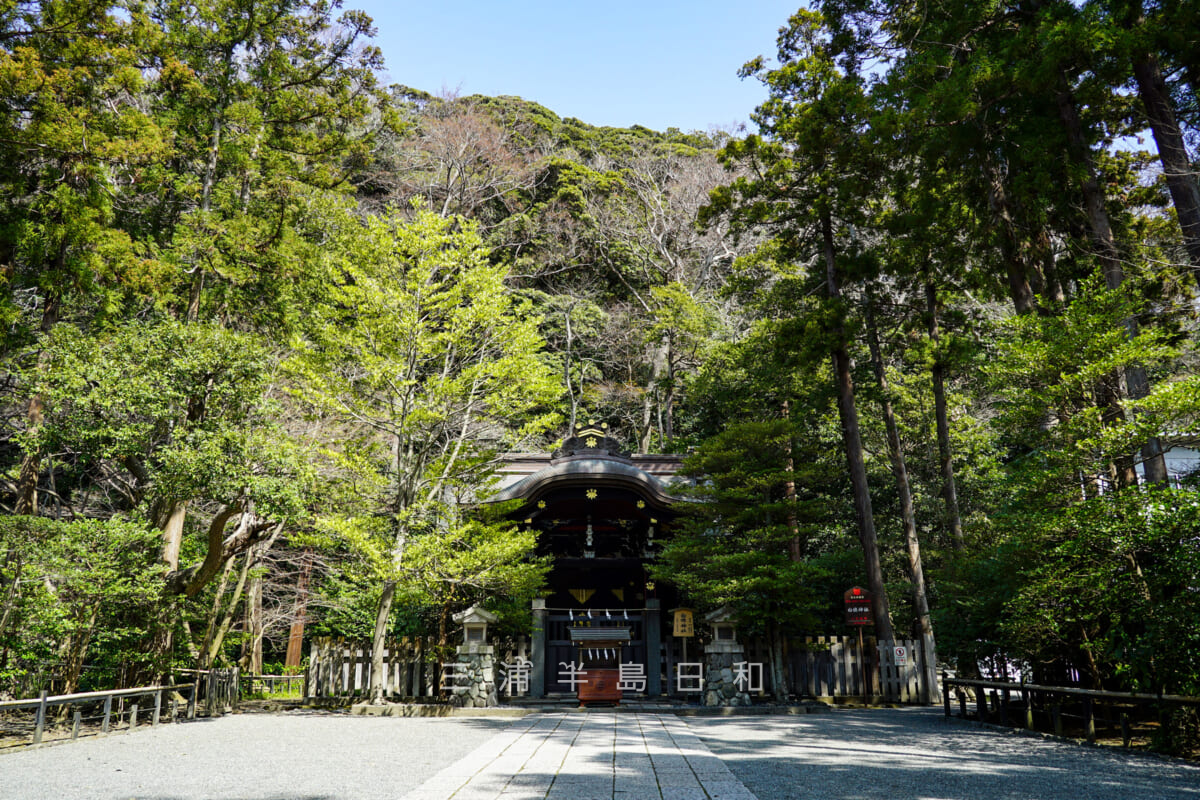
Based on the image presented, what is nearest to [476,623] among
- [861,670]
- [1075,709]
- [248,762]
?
[248,762]

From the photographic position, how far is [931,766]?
534 cm

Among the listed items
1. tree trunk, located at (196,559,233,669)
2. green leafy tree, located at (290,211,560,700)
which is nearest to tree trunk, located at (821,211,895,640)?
green leafy tree, located at (290,211,560,700)

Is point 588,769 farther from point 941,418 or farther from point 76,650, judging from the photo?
point 941,418

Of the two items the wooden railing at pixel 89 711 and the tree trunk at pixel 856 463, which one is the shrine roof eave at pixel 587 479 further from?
the wooden railing at pixel 89 711

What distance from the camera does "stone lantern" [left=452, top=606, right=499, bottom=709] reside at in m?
Answer: 10.4

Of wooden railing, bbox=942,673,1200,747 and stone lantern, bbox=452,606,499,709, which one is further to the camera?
stone lantern, bbox=452,606,499,709

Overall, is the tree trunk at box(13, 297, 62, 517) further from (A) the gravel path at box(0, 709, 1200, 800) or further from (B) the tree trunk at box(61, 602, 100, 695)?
(A) the gravel path at box(0, 709, 1200, 800)

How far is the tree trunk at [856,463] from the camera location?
1189 cm

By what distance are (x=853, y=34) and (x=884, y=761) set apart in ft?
37.3

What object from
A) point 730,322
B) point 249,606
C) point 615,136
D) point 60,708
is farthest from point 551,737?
point 615,136

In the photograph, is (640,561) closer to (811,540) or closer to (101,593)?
(811,540)

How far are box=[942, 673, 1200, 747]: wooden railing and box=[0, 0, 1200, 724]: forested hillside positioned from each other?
0.23m

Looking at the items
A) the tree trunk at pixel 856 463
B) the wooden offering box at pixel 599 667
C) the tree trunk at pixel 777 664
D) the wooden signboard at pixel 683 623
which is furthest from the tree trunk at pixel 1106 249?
the wooden offering box at pixel 599 667

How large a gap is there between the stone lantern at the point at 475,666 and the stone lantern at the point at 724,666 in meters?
3.48
